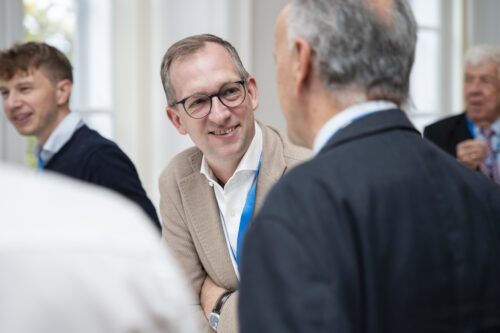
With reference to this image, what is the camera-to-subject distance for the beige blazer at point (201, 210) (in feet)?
6.28

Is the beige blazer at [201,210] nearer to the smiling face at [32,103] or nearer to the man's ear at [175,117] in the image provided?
the man's ear at [175,117]

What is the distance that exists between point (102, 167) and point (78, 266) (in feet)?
5.83

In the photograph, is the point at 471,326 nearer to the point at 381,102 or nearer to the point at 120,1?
the point at 381,102

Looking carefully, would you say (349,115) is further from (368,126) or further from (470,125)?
(470,125)

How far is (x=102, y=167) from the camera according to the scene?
2303mm

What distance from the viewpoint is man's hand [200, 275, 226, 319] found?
1.88 meters

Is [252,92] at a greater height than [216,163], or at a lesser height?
greater

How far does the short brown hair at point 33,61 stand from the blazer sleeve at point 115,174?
0.44m

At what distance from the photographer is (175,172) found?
6.77 ft

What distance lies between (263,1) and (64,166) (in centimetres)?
191

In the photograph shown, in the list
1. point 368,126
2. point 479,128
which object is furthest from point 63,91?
point 479,128

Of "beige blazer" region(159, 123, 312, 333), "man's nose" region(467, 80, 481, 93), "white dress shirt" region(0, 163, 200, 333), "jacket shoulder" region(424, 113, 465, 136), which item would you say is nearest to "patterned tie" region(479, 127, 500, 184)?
"jacket shoulder" region(424, 113, 465, 136)

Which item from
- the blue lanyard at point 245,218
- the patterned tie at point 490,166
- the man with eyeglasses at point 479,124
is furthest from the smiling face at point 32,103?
the patterned tie at point 490,166

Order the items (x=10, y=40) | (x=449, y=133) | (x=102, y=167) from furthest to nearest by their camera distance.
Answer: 1. (x=449, y=133)
2. (x=10, y=40)
3. (x=102, y=167)
